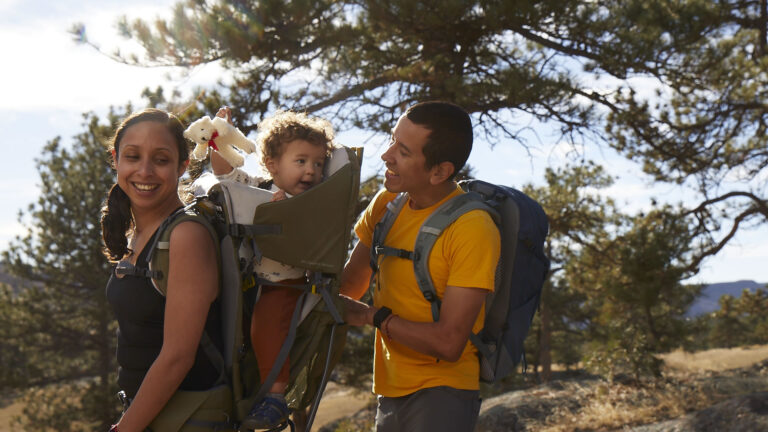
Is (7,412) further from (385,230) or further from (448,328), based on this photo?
(448,328)

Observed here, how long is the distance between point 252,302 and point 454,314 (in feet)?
2.29

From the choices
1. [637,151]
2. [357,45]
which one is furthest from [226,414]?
[637,151]

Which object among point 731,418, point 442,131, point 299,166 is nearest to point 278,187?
point 299,166

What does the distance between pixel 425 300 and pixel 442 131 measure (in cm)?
66

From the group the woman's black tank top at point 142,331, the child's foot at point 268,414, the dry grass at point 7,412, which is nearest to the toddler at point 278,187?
the child's foot at point 268,414

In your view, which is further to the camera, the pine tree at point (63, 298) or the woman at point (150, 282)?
the pine tree at point (63, 298)

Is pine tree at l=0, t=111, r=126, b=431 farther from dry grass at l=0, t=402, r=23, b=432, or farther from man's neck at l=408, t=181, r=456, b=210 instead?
man's neck at l=408, t=181, r=456, b=210

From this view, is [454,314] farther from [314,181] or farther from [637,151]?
[637,151]

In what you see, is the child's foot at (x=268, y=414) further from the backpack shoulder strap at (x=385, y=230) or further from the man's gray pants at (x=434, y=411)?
the backpack shoulder strap at (x=385, y=230)

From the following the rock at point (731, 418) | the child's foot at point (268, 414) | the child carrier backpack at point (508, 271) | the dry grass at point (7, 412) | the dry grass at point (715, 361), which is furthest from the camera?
the dry grass at point (7, 412)

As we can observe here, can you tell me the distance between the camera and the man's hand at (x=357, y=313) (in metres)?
2.33

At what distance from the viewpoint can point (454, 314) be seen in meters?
2.24

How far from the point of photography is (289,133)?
8.05 feet

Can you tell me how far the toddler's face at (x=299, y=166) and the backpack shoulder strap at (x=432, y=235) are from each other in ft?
1.48
